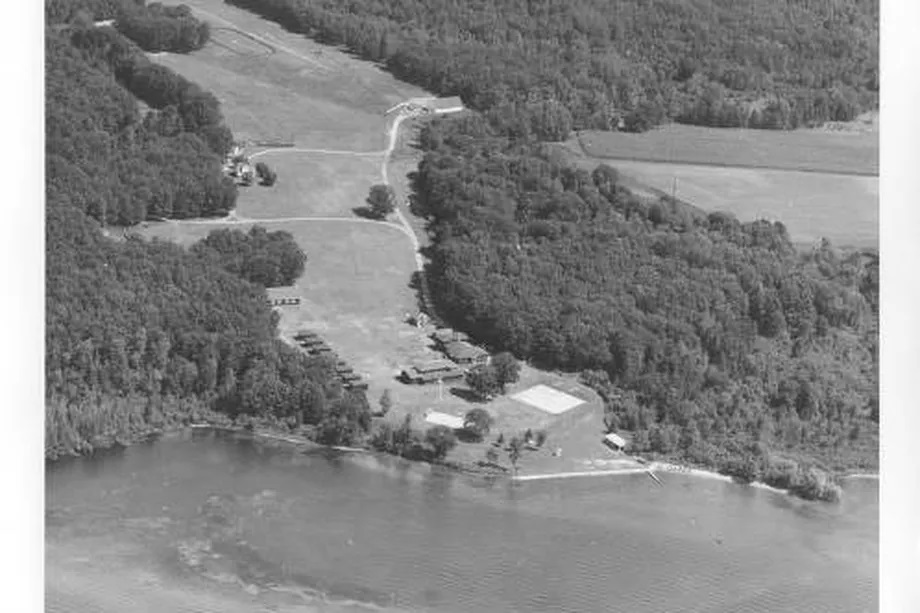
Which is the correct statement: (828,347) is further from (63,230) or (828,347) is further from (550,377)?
(63,230)

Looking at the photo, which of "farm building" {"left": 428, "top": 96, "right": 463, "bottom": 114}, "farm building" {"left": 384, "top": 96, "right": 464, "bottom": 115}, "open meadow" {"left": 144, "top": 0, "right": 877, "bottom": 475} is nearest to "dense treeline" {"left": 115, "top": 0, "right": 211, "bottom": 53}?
"open meadow" {"left": 144, "top": 0, "right": 877, "bottom": 475}

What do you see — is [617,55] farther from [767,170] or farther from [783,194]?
[783,194]

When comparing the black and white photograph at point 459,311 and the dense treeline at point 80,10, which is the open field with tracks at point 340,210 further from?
the dense treeline at point 80,10

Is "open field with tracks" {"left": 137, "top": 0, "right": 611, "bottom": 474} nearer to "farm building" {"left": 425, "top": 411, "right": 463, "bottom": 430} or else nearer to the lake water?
"farm building" {"left": 425, "top": 411, "right": 463, "bottom": 430}

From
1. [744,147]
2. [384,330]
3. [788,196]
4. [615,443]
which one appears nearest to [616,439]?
[615,443]

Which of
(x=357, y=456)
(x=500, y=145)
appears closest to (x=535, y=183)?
(x=500, y=145)
